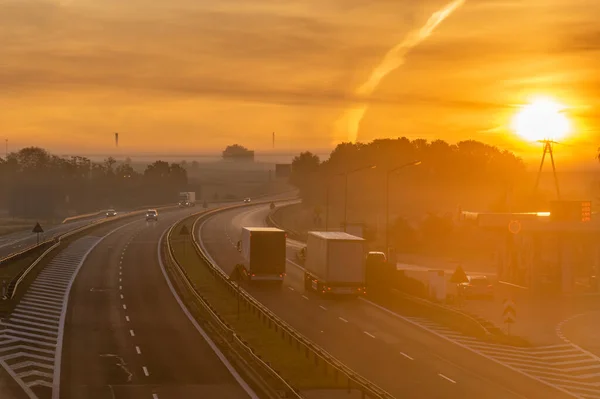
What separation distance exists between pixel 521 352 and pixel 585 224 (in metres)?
33.8

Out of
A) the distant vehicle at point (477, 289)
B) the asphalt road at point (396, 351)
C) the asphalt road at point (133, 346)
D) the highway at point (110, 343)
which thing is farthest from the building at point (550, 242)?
the asphalt road at point (133, 346)

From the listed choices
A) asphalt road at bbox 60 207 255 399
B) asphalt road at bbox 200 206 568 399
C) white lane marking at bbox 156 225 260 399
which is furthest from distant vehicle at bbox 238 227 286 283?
asphalt road at bbox 60 207 255 399

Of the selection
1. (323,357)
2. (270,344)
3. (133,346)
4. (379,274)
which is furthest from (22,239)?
(323,357)

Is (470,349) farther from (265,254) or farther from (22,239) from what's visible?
(22,239)

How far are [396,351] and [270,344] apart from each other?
580 centimetres

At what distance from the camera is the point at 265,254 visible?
225 feet

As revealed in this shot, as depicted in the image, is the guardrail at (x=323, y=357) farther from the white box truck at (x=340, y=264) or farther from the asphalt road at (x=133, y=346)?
the white box truck at (x=340, y=264)

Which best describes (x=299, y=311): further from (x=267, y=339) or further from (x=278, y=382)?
(x=278, y=382)

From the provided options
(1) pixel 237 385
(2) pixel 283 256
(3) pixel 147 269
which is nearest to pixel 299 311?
(2) pixel 283 256

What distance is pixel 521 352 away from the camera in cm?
4731

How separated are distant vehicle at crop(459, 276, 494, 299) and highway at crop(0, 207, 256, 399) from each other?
72.0ft

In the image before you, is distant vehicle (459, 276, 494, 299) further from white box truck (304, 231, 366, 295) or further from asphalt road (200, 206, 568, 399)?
white box truck (304, 231, 366, 295)

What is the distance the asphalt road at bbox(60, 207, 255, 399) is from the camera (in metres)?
34.3

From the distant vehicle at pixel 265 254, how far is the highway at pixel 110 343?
6311 millimetres
